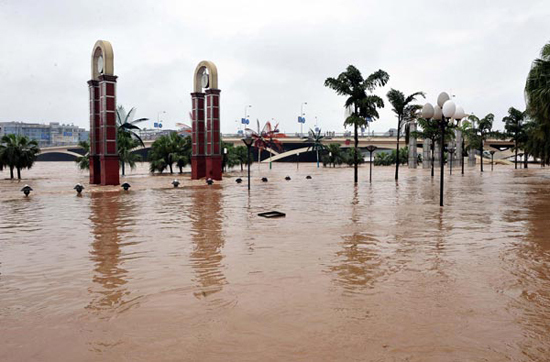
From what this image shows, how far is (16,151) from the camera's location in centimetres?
4459

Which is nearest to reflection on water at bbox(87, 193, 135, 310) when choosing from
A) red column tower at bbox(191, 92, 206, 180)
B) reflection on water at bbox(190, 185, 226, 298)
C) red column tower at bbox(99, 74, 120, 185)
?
reflection on water at bbox(190, 185, 226, 298)

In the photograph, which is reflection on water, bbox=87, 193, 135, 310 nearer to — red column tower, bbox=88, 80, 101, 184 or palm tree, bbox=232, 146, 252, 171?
red column tower, bbox=88, 80, 101, 184

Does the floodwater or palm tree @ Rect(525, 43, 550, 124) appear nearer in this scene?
the floodwater

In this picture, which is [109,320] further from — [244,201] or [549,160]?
[549,160]

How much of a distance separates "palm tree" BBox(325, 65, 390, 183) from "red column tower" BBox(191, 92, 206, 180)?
1122 centimetres

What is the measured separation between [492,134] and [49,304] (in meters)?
70.8

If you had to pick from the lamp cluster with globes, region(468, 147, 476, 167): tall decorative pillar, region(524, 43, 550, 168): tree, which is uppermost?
region(524, 43, 550, 168): tree

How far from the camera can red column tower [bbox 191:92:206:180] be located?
42.4 m

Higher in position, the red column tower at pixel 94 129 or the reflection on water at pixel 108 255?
the red column tower at pixel 94 129

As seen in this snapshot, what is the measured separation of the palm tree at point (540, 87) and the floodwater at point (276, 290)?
16220 millimetres

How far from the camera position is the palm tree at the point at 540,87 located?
28906mm

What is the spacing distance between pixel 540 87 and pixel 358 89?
13646 mm

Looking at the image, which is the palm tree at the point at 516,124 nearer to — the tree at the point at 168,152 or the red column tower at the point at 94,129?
the tree at the point at 168,152

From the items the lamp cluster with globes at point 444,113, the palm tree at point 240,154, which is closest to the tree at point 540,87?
the lamp cluster with globes at point 444,113
